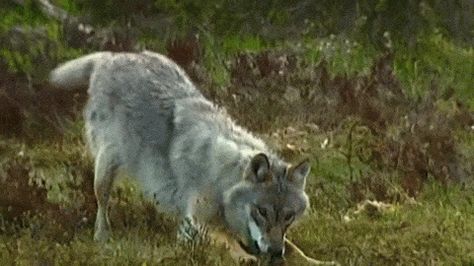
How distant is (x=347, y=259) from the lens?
25.2ft

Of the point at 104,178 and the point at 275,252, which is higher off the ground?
the point at 275,252

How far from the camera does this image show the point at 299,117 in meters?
11.8

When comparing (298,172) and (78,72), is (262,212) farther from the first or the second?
(78,72)

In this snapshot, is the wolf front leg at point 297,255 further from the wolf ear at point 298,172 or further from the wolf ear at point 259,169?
the wolf ear at point 259,169

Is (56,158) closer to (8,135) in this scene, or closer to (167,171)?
(8,135)

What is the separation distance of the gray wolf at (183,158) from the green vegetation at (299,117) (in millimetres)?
261

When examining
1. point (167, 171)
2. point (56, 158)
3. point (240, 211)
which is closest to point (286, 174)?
point (240, 211)

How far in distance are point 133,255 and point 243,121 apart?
4535 millimetres

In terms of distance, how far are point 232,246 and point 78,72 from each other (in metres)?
2.32

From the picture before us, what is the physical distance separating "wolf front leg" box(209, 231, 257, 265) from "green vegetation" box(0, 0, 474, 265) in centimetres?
15

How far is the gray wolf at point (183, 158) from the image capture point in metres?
7.48

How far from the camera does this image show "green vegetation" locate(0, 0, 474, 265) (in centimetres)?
792

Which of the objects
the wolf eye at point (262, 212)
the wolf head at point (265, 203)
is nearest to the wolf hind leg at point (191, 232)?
the wolf head at point (265, 203)

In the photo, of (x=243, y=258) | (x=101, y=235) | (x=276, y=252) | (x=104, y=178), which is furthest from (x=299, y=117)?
(x=276, y=252)
